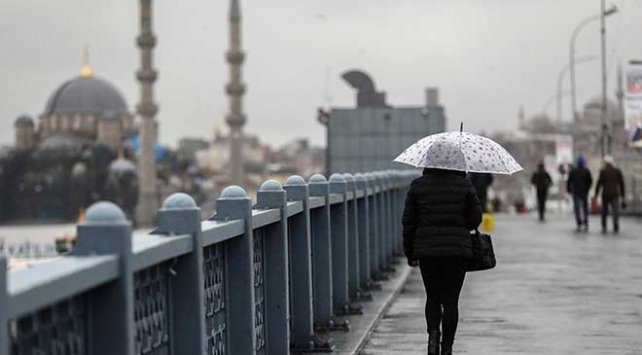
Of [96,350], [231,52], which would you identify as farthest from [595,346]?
[231,52]

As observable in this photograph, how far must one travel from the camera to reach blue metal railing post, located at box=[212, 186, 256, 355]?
26.6ft

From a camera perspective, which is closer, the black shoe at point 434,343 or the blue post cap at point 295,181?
the black shoe at point 434,343

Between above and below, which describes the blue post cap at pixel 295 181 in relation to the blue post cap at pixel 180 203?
above

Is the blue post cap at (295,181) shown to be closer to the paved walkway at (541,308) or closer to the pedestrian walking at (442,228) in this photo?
the pedestrian walking at (442,228)

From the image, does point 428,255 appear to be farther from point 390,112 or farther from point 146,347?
point 390,112

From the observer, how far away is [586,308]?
576 inches

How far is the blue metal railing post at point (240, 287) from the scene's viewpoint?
8109mm

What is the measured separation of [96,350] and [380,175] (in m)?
14.9

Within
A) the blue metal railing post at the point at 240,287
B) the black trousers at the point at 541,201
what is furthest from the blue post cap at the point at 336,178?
the black trousers at the point at 541,201

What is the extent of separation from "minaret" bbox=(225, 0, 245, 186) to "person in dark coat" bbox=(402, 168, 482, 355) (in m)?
153

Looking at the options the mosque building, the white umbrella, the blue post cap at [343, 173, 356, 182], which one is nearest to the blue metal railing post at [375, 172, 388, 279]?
the blue post cap at [343, 173, 356, 182]

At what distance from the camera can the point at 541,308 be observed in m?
14.7

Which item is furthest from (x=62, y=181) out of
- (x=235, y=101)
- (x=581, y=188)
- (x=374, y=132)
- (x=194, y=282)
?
(x=194, y=282)

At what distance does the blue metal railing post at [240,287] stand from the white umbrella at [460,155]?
77.5 inches
